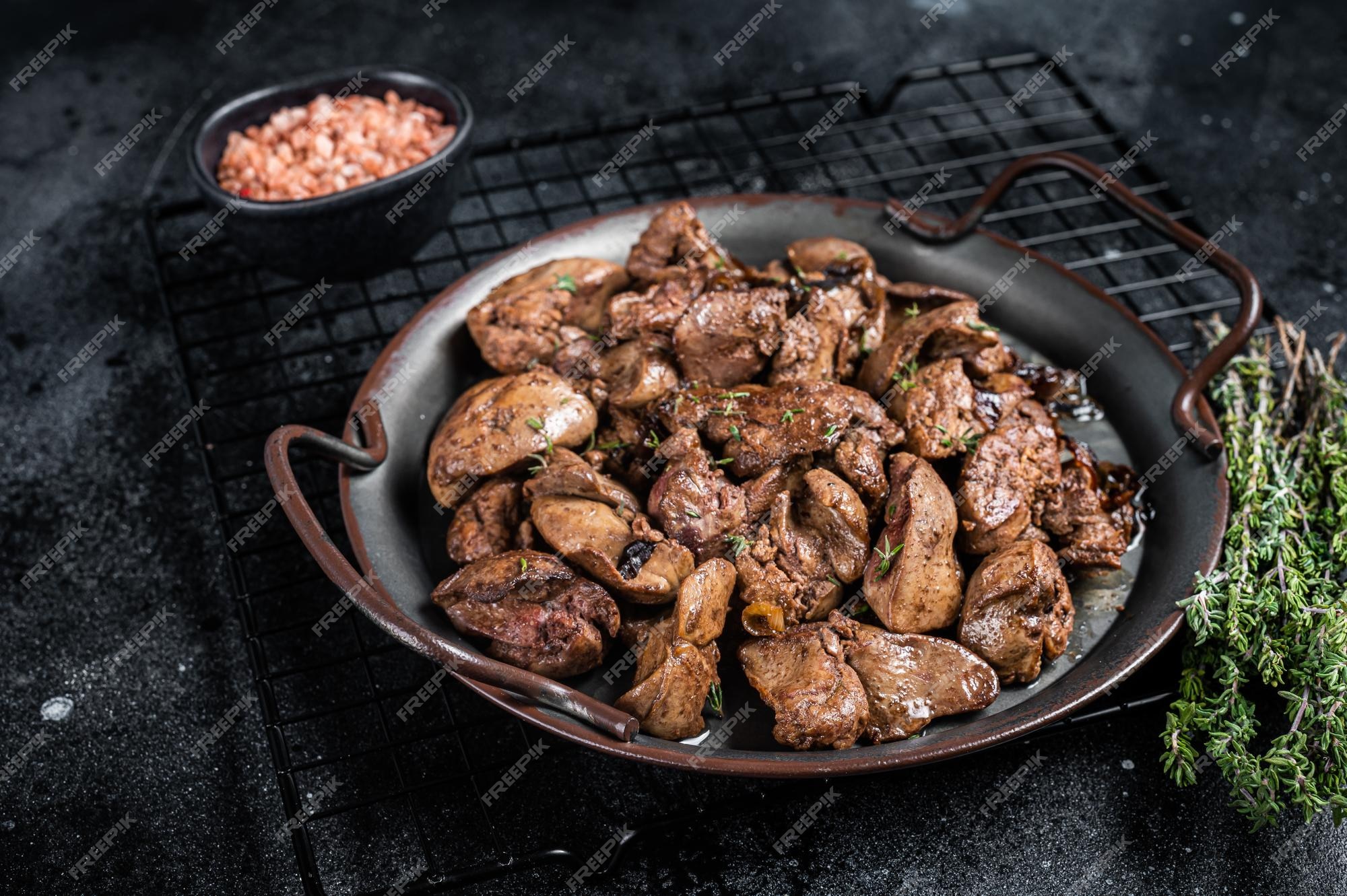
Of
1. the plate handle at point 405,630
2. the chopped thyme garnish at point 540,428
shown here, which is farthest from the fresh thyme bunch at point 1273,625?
the chopped thyme garnish at point 540,428

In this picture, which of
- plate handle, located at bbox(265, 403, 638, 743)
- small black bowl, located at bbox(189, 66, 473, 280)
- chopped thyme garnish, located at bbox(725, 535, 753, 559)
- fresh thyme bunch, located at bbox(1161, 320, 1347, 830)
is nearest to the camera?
plate handle, located at bbox(265, 403, 638, 743)

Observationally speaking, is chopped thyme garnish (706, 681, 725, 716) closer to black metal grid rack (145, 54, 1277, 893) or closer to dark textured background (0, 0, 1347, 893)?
black metal grid rack (145, 54, 1277, 893)

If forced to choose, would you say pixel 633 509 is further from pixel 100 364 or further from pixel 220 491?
pixel 100 364

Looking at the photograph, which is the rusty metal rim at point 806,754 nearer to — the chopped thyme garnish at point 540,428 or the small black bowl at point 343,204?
the chopped thyme garnish at point 540,428

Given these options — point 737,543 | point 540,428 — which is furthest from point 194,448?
point 737,543

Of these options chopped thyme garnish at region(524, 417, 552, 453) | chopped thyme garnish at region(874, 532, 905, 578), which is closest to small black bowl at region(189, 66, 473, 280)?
chopped thyme garnish at region(524, 417, 552, 453)

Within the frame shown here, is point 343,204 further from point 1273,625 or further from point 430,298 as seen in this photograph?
point 1273,625

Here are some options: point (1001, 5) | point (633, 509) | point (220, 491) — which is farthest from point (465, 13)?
point (633, 509)
